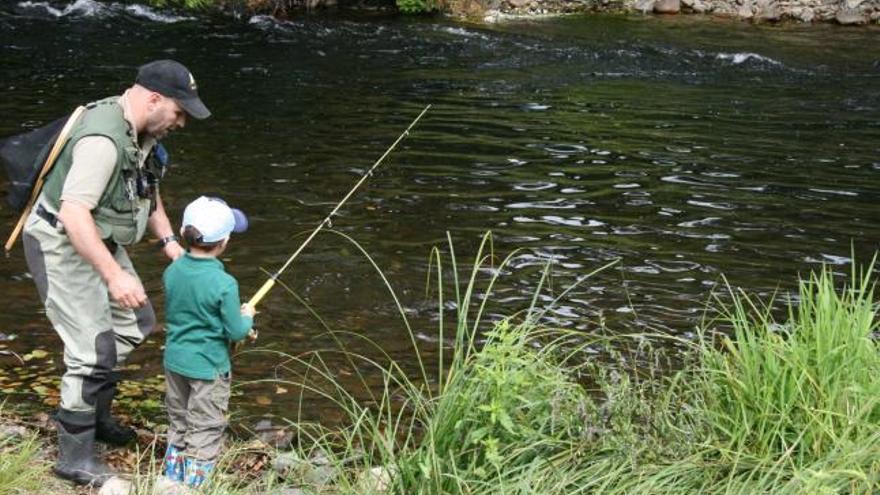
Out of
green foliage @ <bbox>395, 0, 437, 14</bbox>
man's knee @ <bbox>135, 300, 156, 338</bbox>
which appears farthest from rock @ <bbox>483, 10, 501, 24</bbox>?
man's knee @ <bbox>135, 300, 156, 338</bbox>

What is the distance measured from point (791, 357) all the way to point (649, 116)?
9829 millimetres

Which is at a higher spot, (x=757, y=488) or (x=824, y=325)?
(x=824, y=325)

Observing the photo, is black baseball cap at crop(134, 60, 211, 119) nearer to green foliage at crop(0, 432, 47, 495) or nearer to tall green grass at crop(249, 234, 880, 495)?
tall green grass at crop(249, 234, 880, 495)

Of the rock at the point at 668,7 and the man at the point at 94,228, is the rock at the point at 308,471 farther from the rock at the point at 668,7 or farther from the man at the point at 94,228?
the rock at the point at 668,7

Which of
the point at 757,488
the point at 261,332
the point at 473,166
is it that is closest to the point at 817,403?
the point at 757,488

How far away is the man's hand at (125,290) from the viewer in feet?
14.9

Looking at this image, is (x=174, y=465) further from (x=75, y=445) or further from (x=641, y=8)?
(x=641, y=8)

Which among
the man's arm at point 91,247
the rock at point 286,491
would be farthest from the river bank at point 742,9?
the rock at point 286,491

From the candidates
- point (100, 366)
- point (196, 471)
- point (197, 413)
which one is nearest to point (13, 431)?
point (100, 366)

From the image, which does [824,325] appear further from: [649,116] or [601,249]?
[649,116]

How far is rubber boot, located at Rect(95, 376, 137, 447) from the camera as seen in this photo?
17.3 ft

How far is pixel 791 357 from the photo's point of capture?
4496mm

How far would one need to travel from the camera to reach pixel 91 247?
4496mm

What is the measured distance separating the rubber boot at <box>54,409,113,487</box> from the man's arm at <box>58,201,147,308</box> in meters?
0.64
